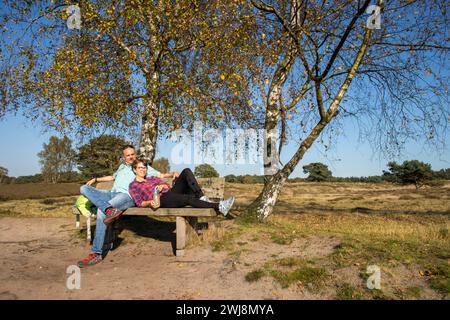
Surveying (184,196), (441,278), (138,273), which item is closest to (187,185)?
(184,196)

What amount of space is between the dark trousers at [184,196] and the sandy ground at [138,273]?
2.90 feet

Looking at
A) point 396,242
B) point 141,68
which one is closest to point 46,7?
point 141,68

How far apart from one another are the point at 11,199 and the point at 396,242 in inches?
949

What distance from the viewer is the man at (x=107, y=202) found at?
6.49 meters

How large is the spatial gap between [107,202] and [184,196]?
58.1 inches

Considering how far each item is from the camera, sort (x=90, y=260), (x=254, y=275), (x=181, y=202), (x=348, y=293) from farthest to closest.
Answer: (x=181, y=202) → (x=90, y=260) → (x=254, y=275) → (x=348, y=293)

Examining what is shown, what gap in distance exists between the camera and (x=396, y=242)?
6.30 metres

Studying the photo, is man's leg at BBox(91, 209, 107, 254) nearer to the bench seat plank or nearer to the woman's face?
the bench seat plank

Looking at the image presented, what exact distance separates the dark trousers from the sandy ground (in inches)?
34.8

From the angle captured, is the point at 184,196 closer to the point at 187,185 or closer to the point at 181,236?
the point at 187,185

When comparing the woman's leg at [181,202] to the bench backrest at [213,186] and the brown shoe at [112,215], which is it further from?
the bench backrest at [213,186]

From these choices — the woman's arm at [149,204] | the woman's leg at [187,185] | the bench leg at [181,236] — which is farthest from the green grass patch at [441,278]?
the woman's arm at [149,204]

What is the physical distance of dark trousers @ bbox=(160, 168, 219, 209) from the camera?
6.85m

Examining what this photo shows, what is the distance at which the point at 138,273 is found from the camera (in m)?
5.68
